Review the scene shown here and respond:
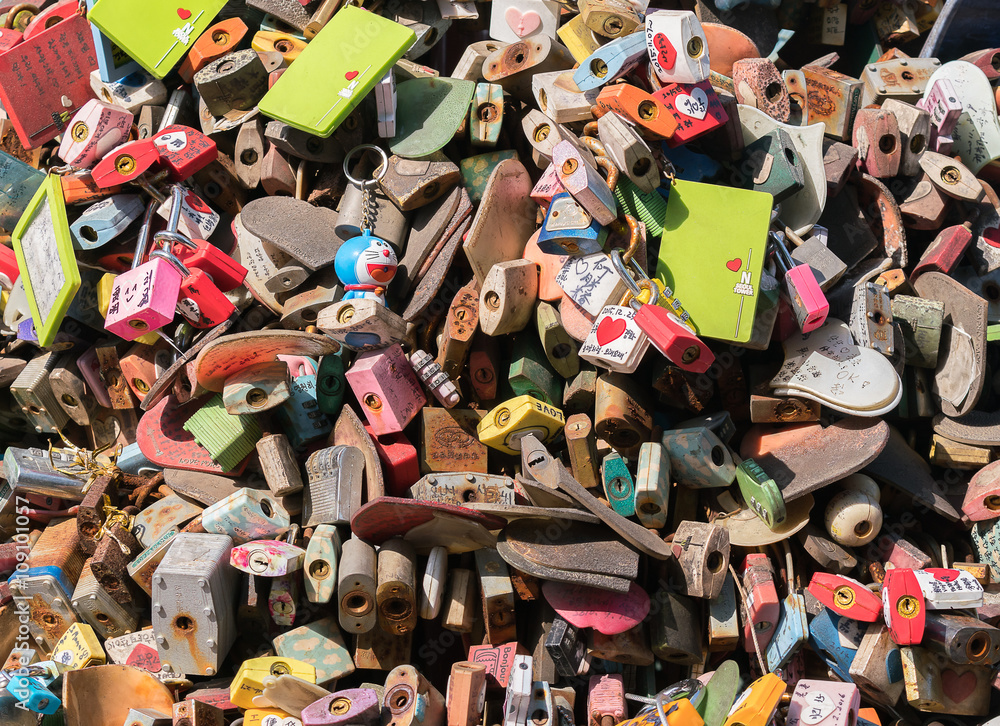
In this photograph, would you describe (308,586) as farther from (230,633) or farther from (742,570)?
(742,570)

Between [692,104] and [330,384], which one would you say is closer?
[692,104]

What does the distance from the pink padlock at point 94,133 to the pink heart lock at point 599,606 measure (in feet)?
7.92

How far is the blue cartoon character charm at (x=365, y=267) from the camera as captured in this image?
107 inches

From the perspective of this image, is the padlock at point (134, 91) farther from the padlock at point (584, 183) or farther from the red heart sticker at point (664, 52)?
the red heart sticker at point (664, 52)

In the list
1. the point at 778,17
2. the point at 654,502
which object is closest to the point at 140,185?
the point at 654,502

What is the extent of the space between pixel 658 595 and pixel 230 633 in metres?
1.35

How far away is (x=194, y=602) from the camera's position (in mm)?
2496

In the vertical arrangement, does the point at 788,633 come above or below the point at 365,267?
below

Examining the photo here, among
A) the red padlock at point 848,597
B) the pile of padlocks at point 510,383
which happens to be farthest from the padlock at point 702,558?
the red padlock at point 848,597

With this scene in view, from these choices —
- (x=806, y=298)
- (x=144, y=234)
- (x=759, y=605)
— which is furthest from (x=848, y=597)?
(x=144, y=234)

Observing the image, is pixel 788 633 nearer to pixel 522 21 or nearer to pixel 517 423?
pixel 517 423

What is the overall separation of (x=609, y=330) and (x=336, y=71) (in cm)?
140

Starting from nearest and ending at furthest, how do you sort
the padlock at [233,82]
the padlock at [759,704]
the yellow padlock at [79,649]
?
the padlock at [759,704], the yellow padlock at [79,649], the padlock at [233,82]

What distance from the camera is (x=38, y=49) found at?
137 inches
